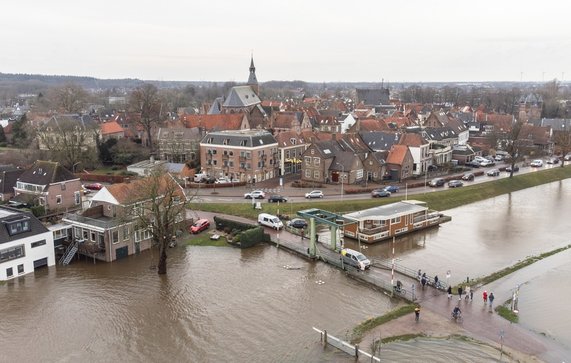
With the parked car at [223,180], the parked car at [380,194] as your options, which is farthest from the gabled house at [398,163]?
the parked car at [223,180]

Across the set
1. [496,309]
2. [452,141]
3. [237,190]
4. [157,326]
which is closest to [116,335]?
[157,326]

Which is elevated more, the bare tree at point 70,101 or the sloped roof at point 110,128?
the bare tree at point 70,101

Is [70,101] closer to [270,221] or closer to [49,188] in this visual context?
[49,188]

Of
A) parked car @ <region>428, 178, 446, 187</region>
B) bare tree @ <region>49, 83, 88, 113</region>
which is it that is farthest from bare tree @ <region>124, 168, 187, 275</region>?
bare tree @ <region>49, 83, 88, 113</region>

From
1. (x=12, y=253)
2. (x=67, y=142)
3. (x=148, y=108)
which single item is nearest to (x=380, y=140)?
(x=148, y=108)

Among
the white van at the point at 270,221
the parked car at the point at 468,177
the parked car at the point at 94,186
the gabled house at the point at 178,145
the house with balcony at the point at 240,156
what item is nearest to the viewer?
the white van at the point at 270,221

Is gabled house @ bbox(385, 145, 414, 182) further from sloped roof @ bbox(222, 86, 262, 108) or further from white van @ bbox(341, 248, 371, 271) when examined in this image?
sloped roof @ bbox(222, 86, 262, 108)

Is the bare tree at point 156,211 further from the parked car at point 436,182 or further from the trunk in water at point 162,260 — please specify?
the parked car at point 436,182
